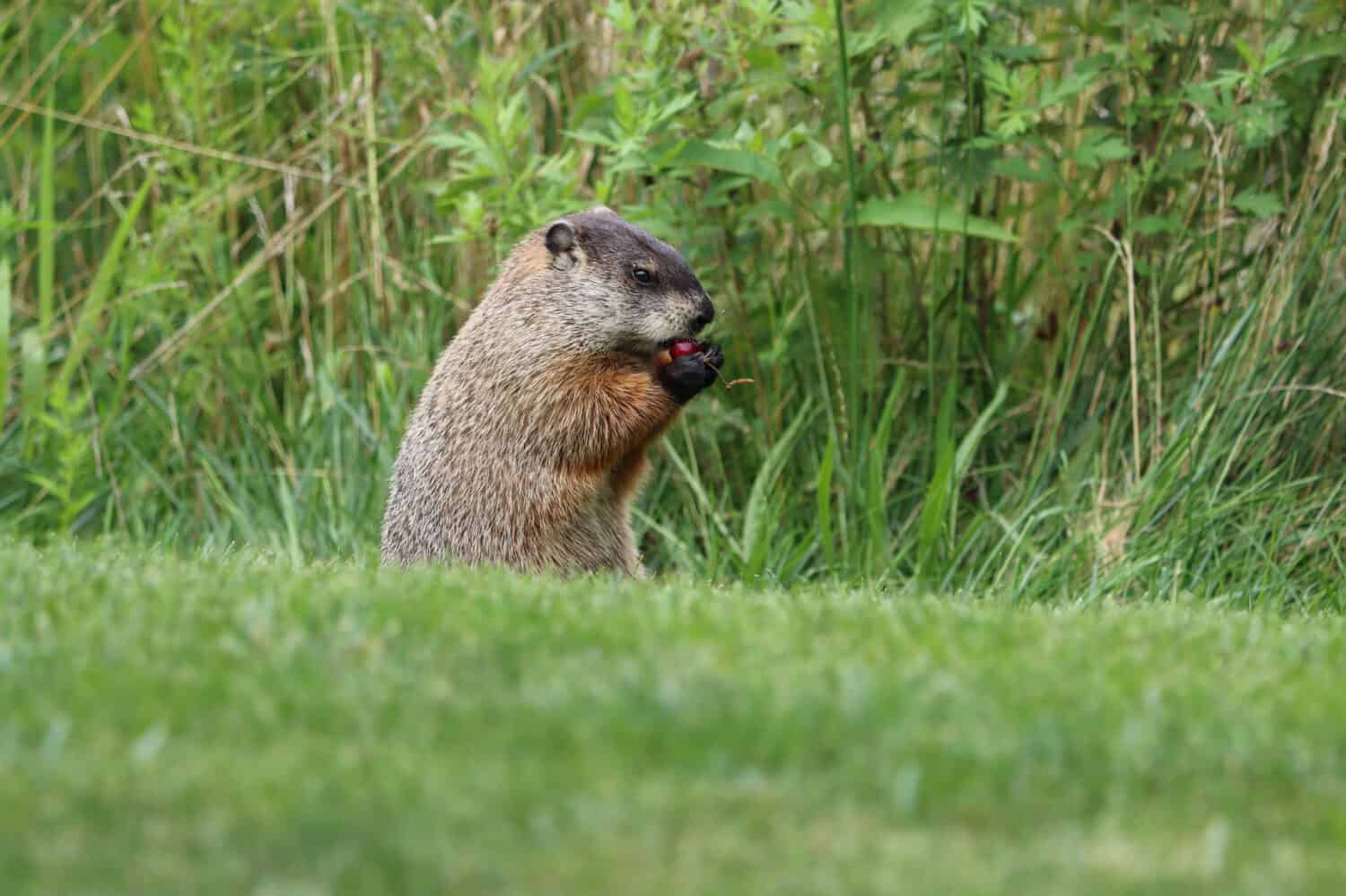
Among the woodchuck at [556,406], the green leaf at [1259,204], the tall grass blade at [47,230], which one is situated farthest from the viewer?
the tall grass blade at [47,230]

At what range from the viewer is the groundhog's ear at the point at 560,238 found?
6348 mm

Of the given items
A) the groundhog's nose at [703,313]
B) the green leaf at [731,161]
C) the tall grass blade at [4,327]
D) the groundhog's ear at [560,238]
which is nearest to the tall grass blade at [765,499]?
the groundhog's nose at [703,313]

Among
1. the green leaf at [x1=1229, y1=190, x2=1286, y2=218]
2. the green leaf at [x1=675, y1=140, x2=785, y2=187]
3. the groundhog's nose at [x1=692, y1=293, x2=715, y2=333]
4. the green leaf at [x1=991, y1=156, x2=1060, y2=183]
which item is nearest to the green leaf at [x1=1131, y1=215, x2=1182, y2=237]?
the green leaf at [x1=1229, y1=190, x2=1286, y2=218]

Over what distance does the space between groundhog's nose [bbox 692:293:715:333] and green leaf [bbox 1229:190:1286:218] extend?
2235 millimetres

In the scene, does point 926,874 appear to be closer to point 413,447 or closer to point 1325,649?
point 1325,649

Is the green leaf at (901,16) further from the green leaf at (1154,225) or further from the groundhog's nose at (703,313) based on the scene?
the groundhog's nose at (703,313)

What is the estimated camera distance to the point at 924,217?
23.1 feet

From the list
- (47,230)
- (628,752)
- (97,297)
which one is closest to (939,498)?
(628,752)

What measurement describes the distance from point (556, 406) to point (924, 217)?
1880 mm

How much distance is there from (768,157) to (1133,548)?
2.03m

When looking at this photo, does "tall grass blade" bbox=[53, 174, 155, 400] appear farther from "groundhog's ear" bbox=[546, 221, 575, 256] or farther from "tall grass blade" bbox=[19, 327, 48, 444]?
"groundhog's ear" bbox=[546, 221, 575, 256]

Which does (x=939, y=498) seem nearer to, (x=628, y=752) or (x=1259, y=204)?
(x=1259, y=204)

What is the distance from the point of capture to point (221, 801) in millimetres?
2781

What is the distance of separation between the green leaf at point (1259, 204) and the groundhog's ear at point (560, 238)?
2655 millimetres
